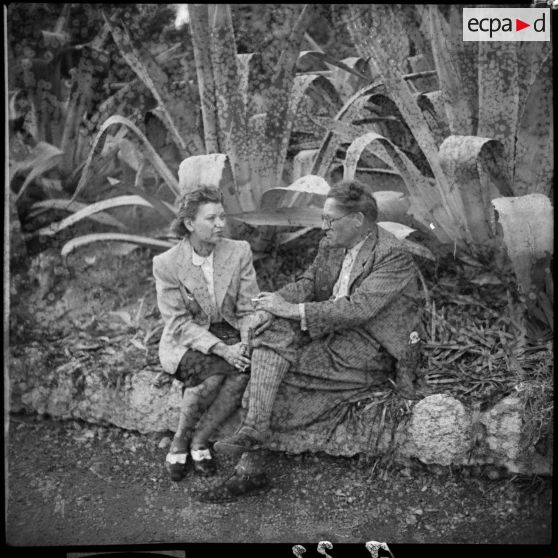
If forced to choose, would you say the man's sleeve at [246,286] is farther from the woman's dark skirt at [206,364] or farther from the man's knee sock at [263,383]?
the man's knee sock at [263,383]

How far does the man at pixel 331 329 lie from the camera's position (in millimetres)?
3650

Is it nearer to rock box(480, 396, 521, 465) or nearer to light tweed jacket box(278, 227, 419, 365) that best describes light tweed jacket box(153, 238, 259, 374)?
light tweed jacket box(278, 227, 419, 365)

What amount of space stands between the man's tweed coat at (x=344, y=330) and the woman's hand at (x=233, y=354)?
138mm

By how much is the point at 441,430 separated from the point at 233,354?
1050 mm

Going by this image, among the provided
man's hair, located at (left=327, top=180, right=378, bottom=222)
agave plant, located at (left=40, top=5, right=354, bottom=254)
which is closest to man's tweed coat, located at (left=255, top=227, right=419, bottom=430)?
man's hair, located at (left=327, top=180, right=378, bottom=222)

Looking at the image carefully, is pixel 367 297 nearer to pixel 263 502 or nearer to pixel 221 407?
pixel 221 407

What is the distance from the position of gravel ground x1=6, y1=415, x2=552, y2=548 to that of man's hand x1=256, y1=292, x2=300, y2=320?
716 mm

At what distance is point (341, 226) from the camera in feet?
12.3

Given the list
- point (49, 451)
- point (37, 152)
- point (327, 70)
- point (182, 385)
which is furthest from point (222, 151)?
point (49, 451)

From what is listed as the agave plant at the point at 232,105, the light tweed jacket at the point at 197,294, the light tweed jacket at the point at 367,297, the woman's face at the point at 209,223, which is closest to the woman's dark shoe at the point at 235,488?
the light tweed jacket at the point at 197,294

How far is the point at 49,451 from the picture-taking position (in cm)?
399

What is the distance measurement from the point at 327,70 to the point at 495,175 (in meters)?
0.98

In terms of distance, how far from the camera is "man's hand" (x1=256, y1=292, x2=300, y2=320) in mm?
3644

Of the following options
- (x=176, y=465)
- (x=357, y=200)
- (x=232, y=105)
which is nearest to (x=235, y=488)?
(x=176, y=465)
